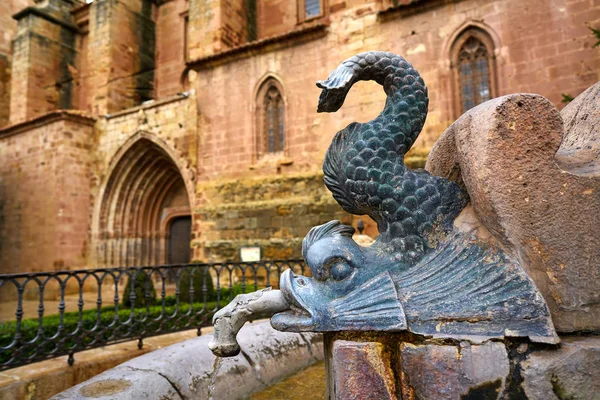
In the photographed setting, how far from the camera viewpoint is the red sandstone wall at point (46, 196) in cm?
1155

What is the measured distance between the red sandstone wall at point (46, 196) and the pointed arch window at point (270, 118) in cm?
644

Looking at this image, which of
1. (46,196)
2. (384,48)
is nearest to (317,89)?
(384,48)

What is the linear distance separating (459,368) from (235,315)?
2.64ft

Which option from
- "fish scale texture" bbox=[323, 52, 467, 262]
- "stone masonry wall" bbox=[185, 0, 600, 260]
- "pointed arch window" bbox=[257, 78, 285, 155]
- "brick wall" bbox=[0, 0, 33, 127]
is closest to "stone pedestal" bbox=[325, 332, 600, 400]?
"fish scale texture" bbox=[323, 52, 467, 262]

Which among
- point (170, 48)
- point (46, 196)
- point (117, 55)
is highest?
point (170, 48)

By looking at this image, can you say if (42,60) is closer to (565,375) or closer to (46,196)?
(46,196)

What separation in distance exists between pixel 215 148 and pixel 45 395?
818cm

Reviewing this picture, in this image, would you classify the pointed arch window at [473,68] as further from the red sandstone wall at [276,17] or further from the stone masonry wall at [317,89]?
the red sandstone wall at [276,17]

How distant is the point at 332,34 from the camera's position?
29.7 feet

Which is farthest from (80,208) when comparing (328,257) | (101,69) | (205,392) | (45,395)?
(328,257)

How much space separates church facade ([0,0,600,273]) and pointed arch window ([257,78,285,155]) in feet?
0.13

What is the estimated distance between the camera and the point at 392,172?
5.12 feet

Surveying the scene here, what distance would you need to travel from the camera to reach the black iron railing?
10.9 ft

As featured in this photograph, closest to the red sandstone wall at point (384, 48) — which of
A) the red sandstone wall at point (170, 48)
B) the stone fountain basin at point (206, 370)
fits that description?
the red sandstone wall at point (170, 48)
